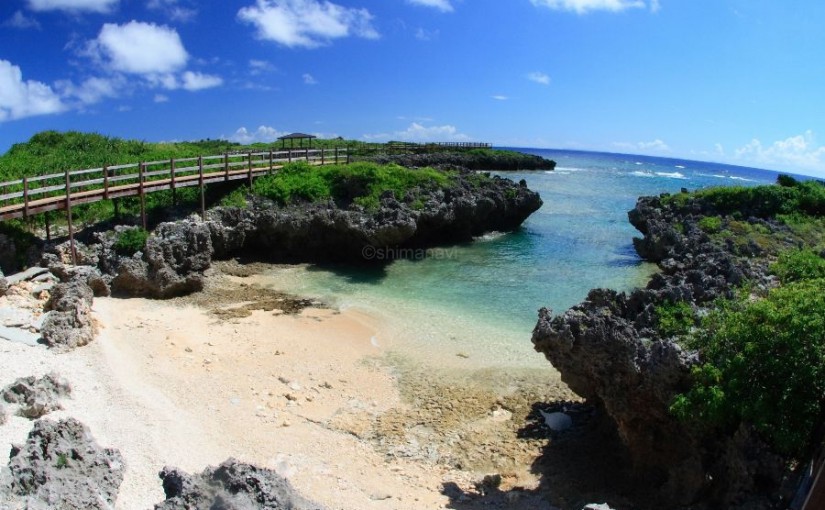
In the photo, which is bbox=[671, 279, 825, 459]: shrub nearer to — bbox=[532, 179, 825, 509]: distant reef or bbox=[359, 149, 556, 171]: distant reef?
bbox=[532, 179, 825, 509]: distant reef

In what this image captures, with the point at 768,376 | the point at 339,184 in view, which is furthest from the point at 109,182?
the point at 768,376

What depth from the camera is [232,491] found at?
745 centimetres

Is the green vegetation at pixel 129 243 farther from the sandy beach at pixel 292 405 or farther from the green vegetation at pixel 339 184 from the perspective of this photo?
the green vegetation at pixel 339 184

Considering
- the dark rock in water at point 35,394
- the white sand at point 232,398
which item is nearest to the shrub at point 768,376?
the white sand at point 232,398

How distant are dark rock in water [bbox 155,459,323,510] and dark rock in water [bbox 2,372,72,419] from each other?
6.56 meters

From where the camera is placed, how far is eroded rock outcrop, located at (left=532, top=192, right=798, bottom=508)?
382 inches

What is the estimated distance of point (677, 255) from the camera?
74.4 ft

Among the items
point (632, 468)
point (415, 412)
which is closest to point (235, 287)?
point (415, 412)

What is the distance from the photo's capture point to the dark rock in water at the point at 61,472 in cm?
795

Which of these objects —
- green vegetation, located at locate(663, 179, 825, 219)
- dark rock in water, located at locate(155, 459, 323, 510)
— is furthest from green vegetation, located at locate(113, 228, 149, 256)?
green vegetation, located at locate(663, 179, 825, 219)

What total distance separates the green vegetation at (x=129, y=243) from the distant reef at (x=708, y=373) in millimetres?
18118

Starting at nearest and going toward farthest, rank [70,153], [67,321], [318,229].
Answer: [67,321] → [318,229] → [70,153]

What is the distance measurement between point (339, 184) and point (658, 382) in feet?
81.1

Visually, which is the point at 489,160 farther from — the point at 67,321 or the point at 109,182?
the point at 67,321
